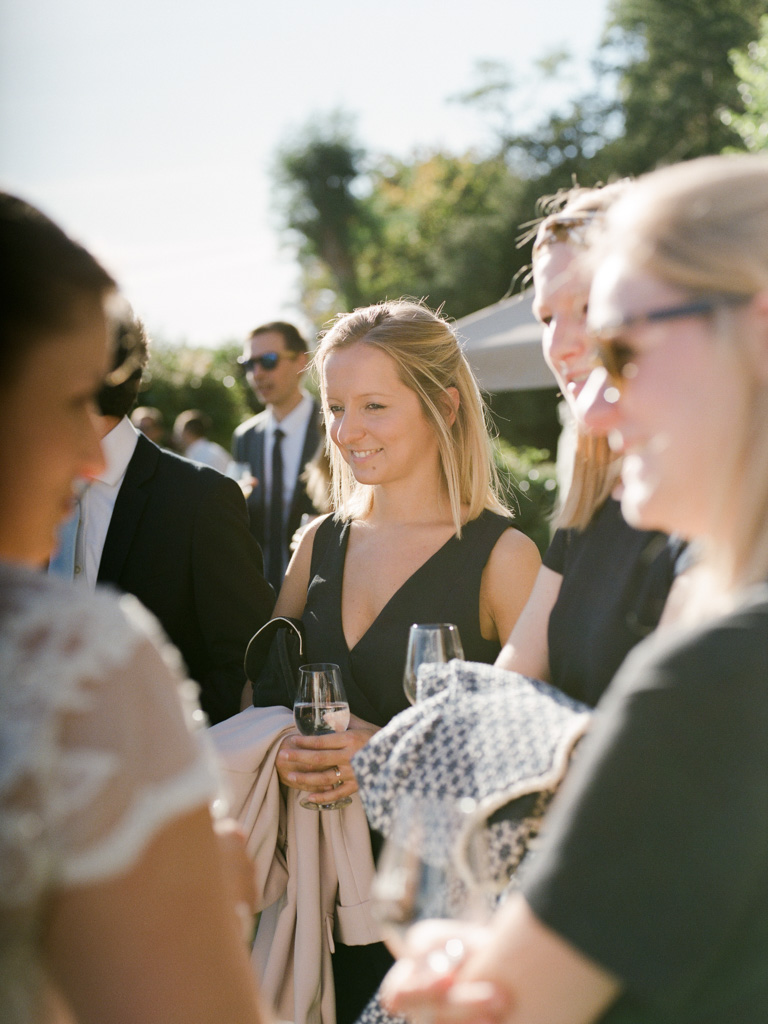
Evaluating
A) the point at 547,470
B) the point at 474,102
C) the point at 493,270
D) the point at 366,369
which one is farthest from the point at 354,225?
the point at 366,369

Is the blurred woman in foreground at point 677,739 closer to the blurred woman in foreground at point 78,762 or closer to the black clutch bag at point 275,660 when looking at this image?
the blurred woman in foreground at point 78,762

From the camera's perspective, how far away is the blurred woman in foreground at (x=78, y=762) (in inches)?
37.6

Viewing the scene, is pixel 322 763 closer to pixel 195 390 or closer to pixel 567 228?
pixel 567 228

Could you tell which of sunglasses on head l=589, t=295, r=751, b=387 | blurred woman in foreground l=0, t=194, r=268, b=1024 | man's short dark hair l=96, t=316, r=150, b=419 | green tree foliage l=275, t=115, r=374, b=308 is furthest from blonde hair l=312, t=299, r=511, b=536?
green tree foliage l=275, t=115, r=374, b=308

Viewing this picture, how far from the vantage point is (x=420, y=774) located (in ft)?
4.89

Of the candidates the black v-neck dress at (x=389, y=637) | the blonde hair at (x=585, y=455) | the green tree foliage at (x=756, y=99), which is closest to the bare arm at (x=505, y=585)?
the black v-neck dress at (x=389, y=637)

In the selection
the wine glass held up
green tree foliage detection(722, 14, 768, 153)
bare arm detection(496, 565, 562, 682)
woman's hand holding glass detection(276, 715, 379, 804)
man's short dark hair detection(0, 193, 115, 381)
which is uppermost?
green tree foliage detection(722, 14, 768, 153)

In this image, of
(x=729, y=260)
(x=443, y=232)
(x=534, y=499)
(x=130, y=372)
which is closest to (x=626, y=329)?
(x=729, y=260)

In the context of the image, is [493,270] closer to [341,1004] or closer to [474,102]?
[474,102]

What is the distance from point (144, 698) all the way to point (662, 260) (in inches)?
34.7

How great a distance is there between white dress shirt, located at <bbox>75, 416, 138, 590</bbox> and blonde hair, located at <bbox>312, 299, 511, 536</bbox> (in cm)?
79

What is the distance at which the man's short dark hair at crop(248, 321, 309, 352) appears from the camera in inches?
311

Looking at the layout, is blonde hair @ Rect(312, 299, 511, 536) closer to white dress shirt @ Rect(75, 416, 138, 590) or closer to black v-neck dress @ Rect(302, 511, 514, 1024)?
black v-neck dress @ Rect(302, 511, 514, 1024)

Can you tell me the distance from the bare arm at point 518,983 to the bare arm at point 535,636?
0.84m
